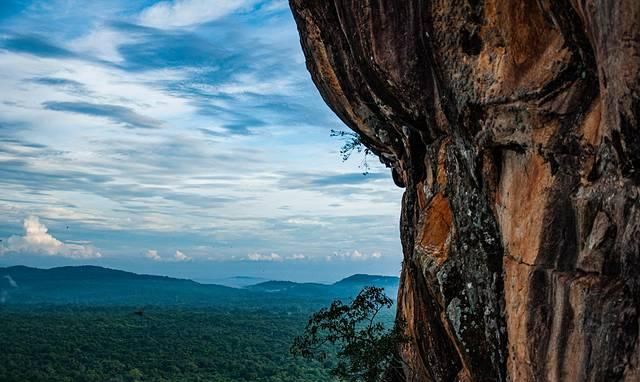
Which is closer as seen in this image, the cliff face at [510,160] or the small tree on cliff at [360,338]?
the cliff face at [510,160]

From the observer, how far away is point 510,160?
9.77 metres

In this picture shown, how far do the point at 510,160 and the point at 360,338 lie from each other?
9338 millimetres

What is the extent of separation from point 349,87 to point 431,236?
3.91 meters

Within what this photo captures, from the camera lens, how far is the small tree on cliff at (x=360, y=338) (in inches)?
658

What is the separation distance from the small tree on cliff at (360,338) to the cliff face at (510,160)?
9.39ft

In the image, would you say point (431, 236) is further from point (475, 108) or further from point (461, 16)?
point (461, 16)

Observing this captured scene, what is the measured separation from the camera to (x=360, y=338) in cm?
1738

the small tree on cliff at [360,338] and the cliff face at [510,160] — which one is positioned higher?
the cliff face at [510,160]

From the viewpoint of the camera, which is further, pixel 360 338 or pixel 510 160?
pixel 360 338

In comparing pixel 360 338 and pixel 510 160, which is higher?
pixel 510 160

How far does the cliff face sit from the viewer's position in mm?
7285

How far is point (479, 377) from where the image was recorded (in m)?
11.3

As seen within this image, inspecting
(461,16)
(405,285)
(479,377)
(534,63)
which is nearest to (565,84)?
(534,63)

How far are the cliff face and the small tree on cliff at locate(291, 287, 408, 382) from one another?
286 cm
